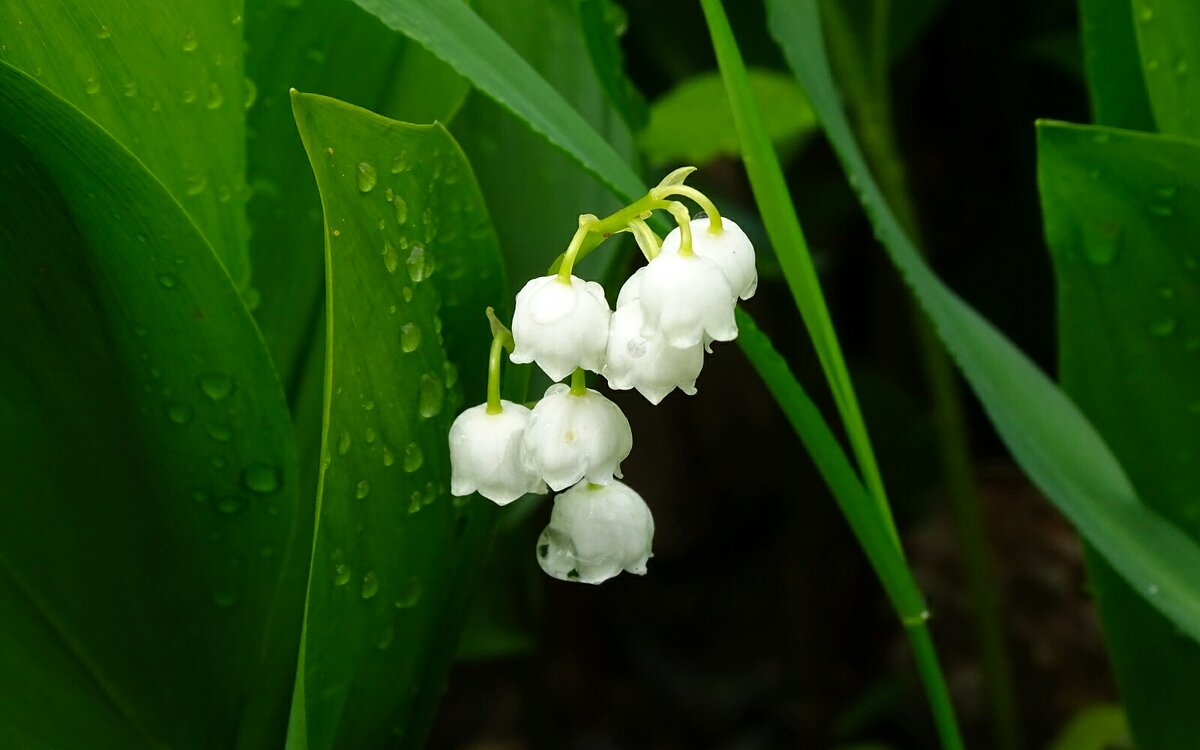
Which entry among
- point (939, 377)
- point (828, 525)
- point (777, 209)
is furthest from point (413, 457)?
point (828, 525)

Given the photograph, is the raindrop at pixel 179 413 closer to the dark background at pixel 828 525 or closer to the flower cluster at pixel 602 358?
the flower cluster at pixel 602 358

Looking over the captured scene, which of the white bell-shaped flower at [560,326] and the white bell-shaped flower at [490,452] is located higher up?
the white bell-shaped flower at [560,326]

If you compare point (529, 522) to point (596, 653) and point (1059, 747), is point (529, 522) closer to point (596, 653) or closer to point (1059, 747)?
point (1059, 747)

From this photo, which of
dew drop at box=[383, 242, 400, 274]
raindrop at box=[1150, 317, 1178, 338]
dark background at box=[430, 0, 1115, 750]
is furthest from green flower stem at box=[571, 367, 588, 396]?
dark background at box=[430, 0, 1115, 750]

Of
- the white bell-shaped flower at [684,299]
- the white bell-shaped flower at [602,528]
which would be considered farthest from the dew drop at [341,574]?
the white bell-shaped flower at [684,299]

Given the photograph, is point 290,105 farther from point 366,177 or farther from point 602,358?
point 602,358

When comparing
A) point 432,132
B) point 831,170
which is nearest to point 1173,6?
point 432,132

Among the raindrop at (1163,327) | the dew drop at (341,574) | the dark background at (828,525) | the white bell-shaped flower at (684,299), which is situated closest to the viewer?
the white bell-shaped flower at (684,299)
